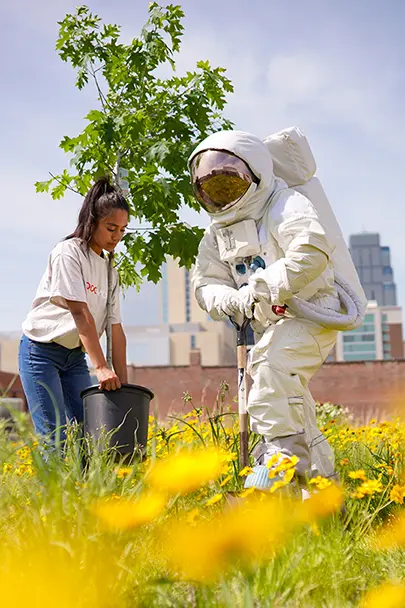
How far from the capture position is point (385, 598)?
60.5 inches

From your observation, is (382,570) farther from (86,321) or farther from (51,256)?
Answer: (51,256)

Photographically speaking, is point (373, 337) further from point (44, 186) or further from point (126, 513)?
point (126, 513)

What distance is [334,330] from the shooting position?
3.29 metres

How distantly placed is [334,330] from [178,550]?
1931 millimetres

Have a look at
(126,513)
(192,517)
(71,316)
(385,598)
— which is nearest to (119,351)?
(71,316)

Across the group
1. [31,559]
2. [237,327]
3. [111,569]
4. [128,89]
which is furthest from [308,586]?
[128,89]

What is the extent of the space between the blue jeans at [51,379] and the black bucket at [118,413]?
8.6 inches

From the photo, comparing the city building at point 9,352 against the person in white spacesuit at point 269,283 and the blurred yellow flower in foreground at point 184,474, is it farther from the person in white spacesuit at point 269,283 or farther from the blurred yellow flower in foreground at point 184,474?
the blurred yellow flower in foreground at point 184,474

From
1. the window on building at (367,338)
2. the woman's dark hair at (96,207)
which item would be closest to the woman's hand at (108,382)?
the woman's dark hair at (96,207)

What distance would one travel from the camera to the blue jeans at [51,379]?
361 cm

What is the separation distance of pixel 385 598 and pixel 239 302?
179cm

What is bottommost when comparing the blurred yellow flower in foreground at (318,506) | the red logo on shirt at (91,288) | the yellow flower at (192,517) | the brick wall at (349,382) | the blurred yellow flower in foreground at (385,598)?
Answer: the brick wall at (349,382)

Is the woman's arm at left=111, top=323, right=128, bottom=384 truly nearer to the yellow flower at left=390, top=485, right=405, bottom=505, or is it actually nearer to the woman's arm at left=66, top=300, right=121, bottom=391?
the woman's arm at left=66, top=300, right=121, bottom=391

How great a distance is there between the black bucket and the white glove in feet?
1.87
